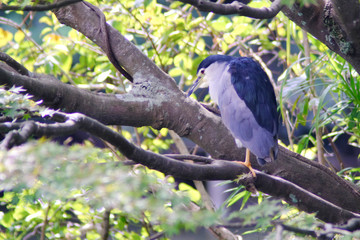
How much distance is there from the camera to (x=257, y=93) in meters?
1.42

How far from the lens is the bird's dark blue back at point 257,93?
1.40 m

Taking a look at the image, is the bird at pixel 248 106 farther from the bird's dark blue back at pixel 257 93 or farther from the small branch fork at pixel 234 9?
the small branch fork at pixel 234 9

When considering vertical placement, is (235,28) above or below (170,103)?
above

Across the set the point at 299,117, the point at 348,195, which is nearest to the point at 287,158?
the point at 348,195

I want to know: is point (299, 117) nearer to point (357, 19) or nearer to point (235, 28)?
point (235, 28)

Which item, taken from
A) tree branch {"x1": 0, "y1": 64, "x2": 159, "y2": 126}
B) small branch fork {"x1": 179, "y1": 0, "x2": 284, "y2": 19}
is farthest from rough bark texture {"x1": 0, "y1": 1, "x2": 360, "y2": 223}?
small branch fork {"x1": 179, "y1": 0, "x2": 284, "y2": 19}

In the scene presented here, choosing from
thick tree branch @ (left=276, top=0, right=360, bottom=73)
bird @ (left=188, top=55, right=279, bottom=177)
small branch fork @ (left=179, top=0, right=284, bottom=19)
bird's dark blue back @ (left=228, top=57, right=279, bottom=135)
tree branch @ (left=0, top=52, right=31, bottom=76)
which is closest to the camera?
small branch fork @ (left=179, top=0, right=284, bottom=19)

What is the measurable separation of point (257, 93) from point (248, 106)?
51 mm

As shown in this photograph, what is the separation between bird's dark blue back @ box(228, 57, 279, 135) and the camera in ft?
4.59

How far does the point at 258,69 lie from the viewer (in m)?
1.46

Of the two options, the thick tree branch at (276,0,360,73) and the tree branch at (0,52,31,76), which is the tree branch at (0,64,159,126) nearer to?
the tree branch at (0,52,31,76)

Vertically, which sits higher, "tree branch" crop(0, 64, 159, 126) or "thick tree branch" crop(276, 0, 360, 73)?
"thick tree branch" crop(276, 0, 360, 73)

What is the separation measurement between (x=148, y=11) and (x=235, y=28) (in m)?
0.38

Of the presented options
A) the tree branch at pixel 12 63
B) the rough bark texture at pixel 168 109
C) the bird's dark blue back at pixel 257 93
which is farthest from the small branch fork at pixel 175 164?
the bird's dark blue back at pixel 257 93
